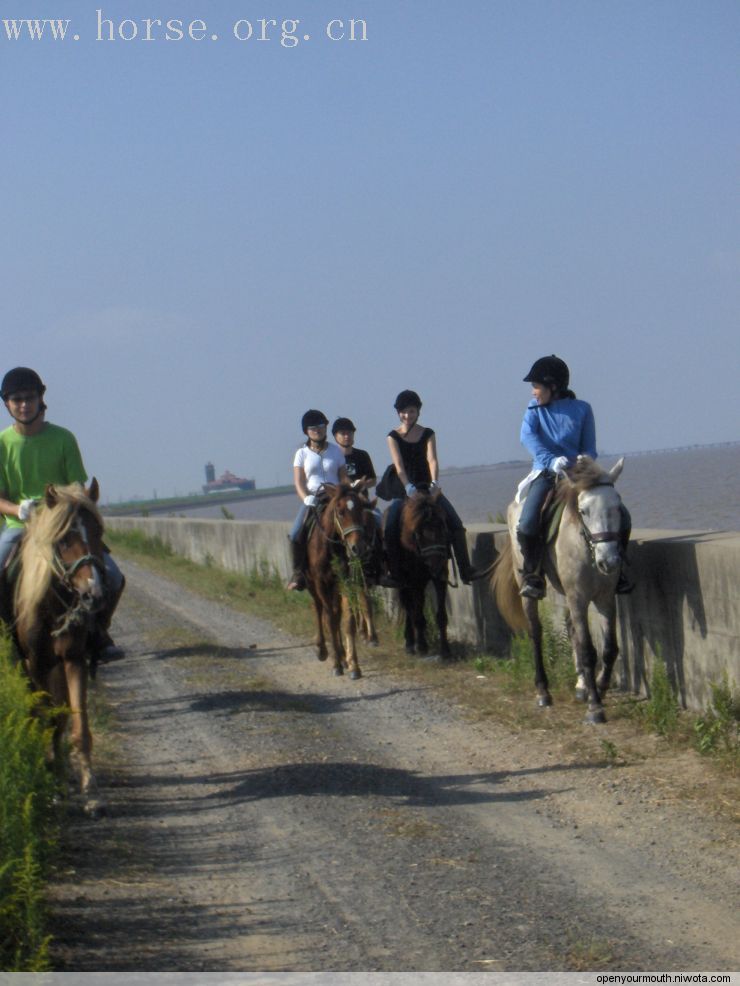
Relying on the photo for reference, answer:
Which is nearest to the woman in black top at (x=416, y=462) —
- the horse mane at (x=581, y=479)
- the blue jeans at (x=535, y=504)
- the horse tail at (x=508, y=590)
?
the horse tail at (x=508, y=590)

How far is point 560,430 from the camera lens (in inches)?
395

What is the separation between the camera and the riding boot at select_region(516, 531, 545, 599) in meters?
9.89

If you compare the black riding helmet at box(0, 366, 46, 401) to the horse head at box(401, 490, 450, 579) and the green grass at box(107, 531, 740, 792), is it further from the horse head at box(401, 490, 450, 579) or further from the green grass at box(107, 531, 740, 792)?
the horse head at box(401, 490, 450, 579)

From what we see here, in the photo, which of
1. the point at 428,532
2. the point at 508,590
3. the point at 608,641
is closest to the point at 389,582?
the point at 428,532

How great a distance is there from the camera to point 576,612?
9344 millimetres

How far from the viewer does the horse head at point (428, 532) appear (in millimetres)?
12453

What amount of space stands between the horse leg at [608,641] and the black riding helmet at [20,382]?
4.27m

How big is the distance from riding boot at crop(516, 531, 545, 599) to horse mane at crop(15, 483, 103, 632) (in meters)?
3.69

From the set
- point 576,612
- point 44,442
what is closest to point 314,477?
point 576,612

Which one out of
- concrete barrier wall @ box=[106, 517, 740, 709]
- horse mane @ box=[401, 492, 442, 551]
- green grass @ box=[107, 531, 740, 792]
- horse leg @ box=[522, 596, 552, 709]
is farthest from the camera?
horse mane @ box=[401, 492, 442, 551]

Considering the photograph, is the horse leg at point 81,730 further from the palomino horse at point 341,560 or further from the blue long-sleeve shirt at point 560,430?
the palomino horse at point 341,560

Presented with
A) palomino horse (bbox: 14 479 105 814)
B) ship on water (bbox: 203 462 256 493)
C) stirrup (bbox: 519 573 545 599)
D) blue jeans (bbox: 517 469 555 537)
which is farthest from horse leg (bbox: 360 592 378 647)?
ship on water (bbox: 203 462 256 493)

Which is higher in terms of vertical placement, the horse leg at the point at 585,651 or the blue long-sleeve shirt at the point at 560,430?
the blue long-sleeve shirt at the point at 560,430

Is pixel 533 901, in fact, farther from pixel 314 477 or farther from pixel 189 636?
pixel 189 636
